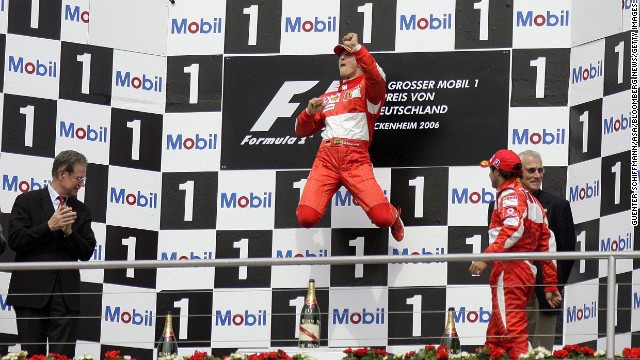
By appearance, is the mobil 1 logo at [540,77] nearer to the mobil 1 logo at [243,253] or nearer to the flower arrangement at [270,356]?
the mobil 1 logo at [243,253]

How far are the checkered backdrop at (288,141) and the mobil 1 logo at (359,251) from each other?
0.01m

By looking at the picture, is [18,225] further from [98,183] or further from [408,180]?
[408,180]

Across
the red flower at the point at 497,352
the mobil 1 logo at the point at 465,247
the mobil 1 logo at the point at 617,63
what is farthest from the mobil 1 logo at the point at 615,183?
the red flower at the point at 497,352

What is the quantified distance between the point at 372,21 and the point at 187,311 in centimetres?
234

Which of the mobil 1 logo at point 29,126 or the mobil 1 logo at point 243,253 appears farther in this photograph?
the mobil 1 logo at point 29,126

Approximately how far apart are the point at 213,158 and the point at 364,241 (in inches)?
47.8

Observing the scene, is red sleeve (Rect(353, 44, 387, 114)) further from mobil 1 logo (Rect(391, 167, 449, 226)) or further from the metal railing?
the metal railing

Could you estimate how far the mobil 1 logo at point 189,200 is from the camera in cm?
1076

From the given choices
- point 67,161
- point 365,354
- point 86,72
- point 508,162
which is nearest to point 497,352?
point 365,354

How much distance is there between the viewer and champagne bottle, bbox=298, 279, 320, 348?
9.45 meters

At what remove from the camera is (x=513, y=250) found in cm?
895

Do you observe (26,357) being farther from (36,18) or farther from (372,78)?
(36,18)

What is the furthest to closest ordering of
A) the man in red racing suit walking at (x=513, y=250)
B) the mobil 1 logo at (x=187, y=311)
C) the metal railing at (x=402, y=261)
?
the mobil 1 logo at (x=187, y=311) → the man in red racing suit walking at (x=513, y=250) → the metal railing at (x=402, y=261)

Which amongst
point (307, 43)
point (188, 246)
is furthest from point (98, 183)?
point (307, 43)
